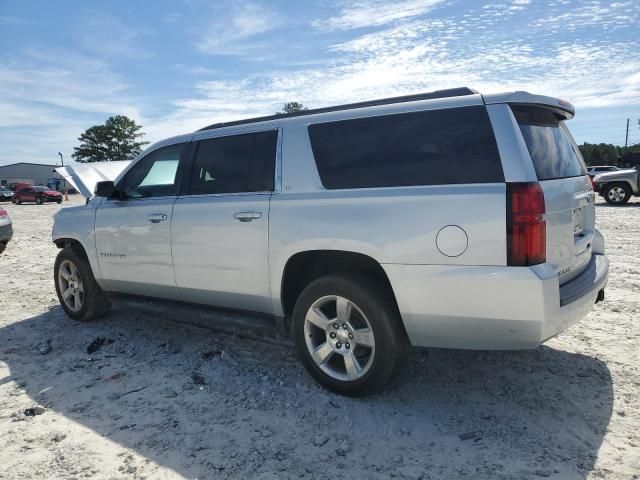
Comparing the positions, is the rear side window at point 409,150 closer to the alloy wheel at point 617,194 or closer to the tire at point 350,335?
the tire at point 350,335

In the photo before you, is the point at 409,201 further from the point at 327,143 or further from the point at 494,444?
the point at 494,444

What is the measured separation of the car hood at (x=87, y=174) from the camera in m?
5.33

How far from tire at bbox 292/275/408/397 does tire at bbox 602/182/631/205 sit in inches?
677

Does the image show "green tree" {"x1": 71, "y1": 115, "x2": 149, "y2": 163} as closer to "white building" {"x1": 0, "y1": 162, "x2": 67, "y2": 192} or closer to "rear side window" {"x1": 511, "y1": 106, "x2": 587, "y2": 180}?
"white building" {"x1": 0, "y1": 162, "x2": 67, "y2": 192}

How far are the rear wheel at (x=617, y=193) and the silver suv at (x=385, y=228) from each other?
15.7 m

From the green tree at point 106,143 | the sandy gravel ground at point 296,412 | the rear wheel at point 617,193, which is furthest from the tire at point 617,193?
the green tree at point 106,143

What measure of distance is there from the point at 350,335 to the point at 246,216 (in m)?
1.18

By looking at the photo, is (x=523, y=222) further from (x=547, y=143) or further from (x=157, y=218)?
(x=157, y=218)

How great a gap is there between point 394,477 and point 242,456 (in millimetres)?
850

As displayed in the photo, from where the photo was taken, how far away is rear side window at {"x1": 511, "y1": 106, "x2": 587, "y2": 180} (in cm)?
282

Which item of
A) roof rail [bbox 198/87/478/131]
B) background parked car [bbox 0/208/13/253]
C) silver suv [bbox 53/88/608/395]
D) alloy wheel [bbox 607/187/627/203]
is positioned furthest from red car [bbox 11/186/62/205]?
roof rail [bbox 198/87/478/131]

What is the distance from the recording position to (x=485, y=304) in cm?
269

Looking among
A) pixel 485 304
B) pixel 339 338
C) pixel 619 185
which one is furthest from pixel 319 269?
pixel 619 185

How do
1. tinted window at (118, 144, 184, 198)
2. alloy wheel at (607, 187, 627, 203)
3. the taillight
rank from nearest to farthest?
1. the taillight
2. tinted window at (118, 144, 184, 198)
3. alloy wheel at (607, 187, 627, 203)
